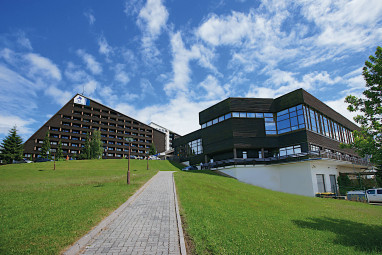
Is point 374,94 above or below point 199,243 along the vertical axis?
above

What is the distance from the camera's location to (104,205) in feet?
32.4

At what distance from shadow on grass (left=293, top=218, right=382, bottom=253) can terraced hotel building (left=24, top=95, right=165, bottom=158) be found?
224 feet

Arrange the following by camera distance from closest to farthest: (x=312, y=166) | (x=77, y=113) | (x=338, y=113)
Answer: (x=312, y=166) < (x=338, y=113) < (x=77, y=113)

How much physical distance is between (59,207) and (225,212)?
7.44 metres

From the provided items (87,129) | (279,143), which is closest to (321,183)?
(279,143)

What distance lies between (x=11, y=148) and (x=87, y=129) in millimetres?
28580

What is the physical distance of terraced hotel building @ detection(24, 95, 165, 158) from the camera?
243ft

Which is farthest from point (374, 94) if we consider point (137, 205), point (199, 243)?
point (137, 205)

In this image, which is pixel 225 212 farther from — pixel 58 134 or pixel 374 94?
pixel 58 134

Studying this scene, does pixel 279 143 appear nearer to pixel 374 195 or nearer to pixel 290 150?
pixel 290 150

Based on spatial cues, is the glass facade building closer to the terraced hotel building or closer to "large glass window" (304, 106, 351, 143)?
"large glass window" (304, 106, 351, 143)

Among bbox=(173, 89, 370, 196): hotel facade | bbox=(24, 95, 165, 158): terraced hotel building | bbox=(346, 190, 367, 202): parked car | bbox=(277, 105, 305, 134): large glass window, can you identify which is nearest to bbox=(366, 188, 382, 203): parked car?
bbox=(346, 190, 367, 202): parked car

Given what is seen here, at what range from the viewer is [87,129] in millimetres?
82688

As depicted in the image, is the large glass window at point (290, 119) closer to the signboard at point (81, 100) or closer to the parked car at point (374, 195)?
the parked car at point (374, 195)
